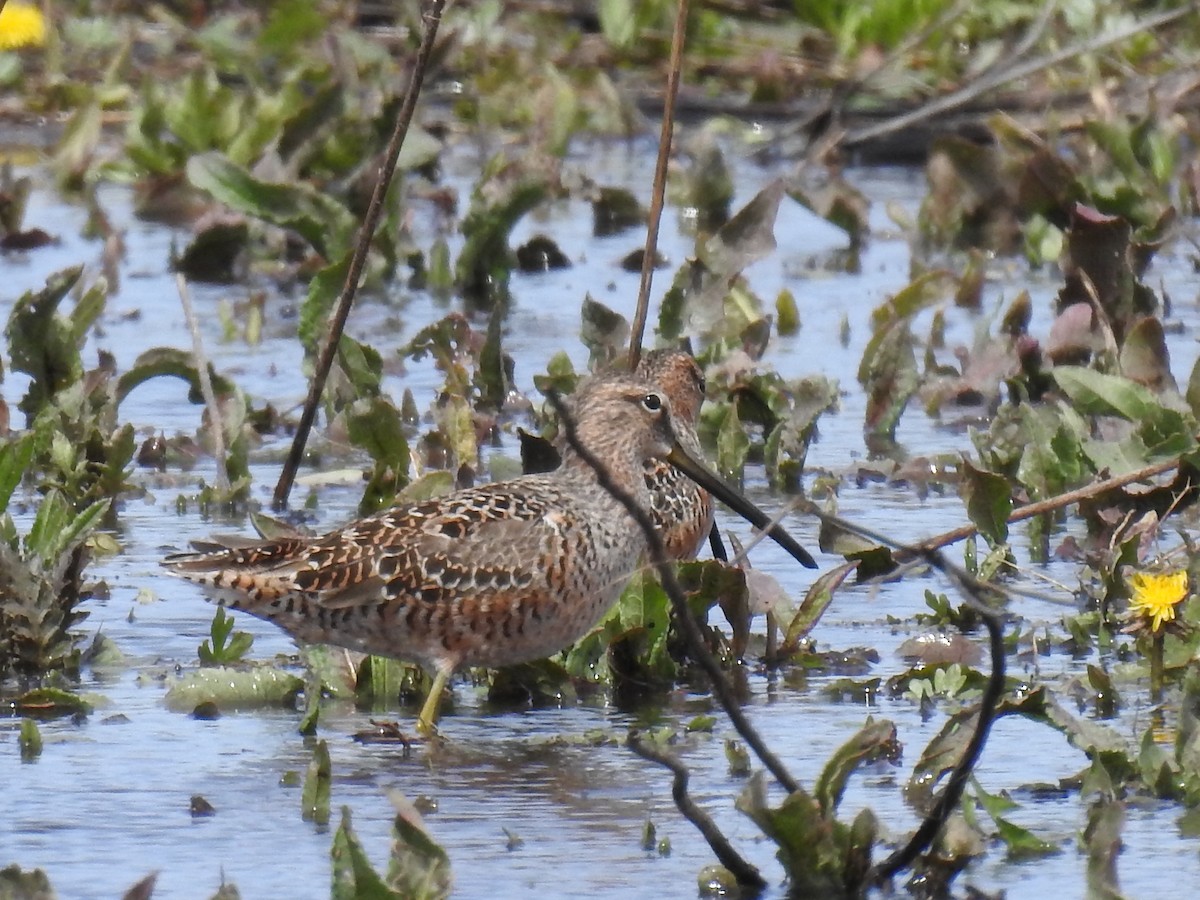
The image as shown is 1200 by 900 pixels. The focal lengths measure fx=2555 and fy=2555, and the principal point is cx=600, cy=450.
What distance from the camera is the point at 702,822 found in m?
4.20

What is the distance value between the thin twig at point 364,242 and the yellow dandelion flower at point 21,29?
7.64 meters

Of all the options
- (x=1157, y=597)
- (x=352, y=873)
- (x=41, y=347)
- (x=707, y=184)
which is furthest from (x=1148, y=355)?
(x=707, y=184)

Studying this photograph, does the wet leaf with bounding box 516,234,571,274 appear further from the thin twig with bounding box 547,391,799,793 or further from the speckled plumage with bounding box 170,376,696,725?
the thin twig with bounding box 547,391,799,793

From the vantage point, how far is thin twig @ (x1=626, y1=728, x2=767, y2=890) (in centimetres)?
393

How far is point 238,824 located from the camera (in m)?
4.92

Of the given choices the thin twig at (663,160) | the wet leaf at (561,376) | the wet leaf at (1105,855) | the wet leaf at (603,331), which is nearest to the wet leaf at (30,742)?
the wet leaf at (1105,855)

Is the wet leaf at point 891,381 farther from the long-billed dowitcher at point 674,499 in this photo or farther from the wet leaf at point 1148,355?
the long-billed dowitcher at point 674,499

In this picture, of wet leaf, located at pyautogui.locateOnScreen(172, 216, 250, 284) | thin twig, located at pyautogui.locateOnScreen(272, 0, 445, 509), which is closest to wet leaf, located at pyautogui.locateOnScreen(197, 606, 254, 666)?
thin twig, located at pyautogui.locateOnScreen(272, 0, 445, 509)

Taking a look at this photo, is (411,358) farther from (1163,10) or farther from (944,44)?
→ (1163,10)

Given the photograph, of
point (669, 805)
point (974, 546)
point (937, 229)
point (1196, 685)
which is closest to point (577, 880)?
point (669, 805)

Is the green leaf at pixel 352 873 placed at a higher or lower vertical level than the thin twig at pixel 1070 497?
lower

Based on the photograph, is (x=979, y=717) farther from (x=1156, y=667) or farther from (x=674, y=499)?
(x=674, y=499)

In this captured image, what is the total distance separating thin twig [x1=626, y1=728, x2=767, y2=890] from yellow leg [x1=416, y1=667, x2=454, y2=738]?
1.10 metres

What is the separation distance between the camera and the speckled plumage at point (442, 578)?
576cm
